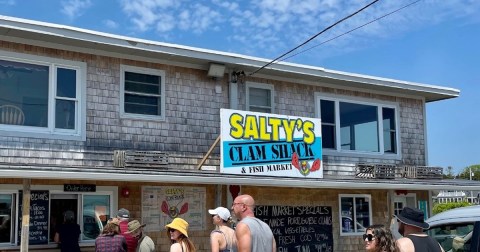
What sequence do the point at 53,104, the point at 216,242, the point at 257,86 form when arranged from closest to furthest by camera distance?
the point at 216,242, the point at 53,104, the point at 257,86

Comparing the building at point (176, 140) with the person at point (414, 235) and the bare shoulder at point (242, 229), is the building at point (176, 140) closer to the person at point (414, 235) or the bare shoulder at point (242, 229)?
the bare shoulder at point (242, 229)

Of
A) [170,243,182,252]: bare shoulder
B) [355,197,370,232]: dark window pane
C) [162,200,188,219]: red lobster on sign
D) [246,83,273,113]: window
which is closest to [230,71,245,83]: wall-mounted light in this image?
A: [246,83,273,113]: window

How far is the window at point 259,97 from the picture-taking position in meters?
14.3

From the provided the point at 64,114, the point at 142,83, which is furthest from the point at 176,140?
the point at 64,114

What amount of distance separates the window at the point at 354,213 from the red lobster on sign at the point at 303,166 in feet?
6.33

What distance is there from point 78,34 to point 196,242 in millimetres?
4804

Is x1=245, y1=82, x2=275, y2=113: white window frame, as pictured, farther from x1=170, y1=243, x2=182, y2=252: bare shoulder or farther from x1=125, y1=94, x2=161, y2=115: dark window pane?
x1=170, y1=243, x2=182, y2=252: bare shoulder

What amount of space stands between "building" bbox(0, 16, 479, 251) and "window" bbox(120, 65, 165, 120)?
3cm

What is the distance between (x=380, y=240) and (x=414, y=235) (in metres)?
0.63

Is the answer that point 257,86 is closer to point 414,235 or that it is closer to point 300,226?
point 300,226

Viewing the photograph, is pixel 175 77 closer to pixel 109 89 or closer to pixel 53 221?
pixel 109 89

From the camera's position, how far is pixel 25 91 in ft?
37.3

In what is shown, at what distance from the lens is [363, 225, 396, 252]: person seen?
5.06 m

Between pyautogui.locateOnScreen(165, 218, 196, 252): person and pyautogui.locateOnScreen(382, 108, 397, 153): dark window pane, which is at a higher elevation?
pyautogui.locateOnScreen(382, 108, 397, 153): dark window pane
